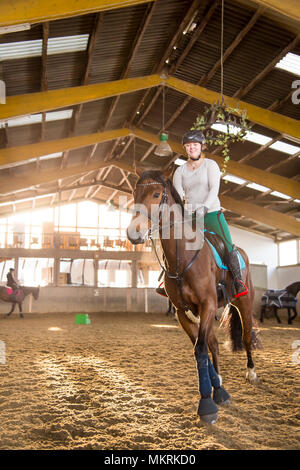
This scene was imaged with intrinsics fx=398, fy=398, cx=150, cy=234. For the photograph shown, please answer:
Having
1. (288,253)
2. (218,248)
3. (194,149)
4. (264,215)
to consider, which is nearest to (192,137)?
(194,149)

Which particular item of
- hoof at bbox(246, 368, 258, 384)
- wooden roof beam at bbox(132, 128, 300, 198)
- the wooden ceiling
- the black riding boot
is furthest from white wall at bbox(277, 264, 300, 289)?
the black riding boot

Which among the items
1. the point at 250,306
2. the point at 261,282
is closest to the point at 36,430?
the point at 250,306

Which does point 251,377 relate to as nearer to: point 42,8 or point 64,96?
point 42,8

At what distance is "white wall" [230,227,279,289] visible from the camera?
22625 mm

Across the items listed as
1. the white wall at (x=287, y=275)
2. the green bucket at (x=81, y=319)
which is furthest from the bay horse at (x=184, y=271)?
the white wall at (x=287, y=275)

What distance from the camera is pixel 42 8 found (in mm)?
5238

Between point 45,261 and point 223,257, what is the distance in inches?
770

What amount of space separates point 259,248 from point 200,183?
20642 millimetres

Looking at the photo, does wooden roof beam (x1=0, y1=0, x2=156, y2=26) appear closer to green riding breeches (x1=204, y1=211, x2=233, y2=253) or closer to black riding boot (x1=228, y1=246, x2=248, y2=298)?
green riding breeches (x1=204, y1=211, x2=233, y2=253)

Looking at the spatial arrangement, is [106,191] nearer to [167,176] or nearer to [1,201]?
[1,201]

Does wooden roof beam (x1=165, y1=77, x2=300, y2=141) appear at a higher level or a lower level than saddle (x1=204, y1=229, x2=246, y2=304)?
higher

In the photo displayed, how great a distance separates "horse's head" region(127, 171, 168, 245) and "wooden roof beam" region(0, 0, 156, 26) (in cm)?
340

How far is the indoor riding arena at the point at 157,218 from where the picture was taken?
309 centimetres

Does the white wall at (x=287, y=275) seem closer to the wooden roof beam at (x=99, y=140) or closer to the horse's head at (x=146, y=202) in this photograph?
the wooden roof beam at (x=99, y=140)
